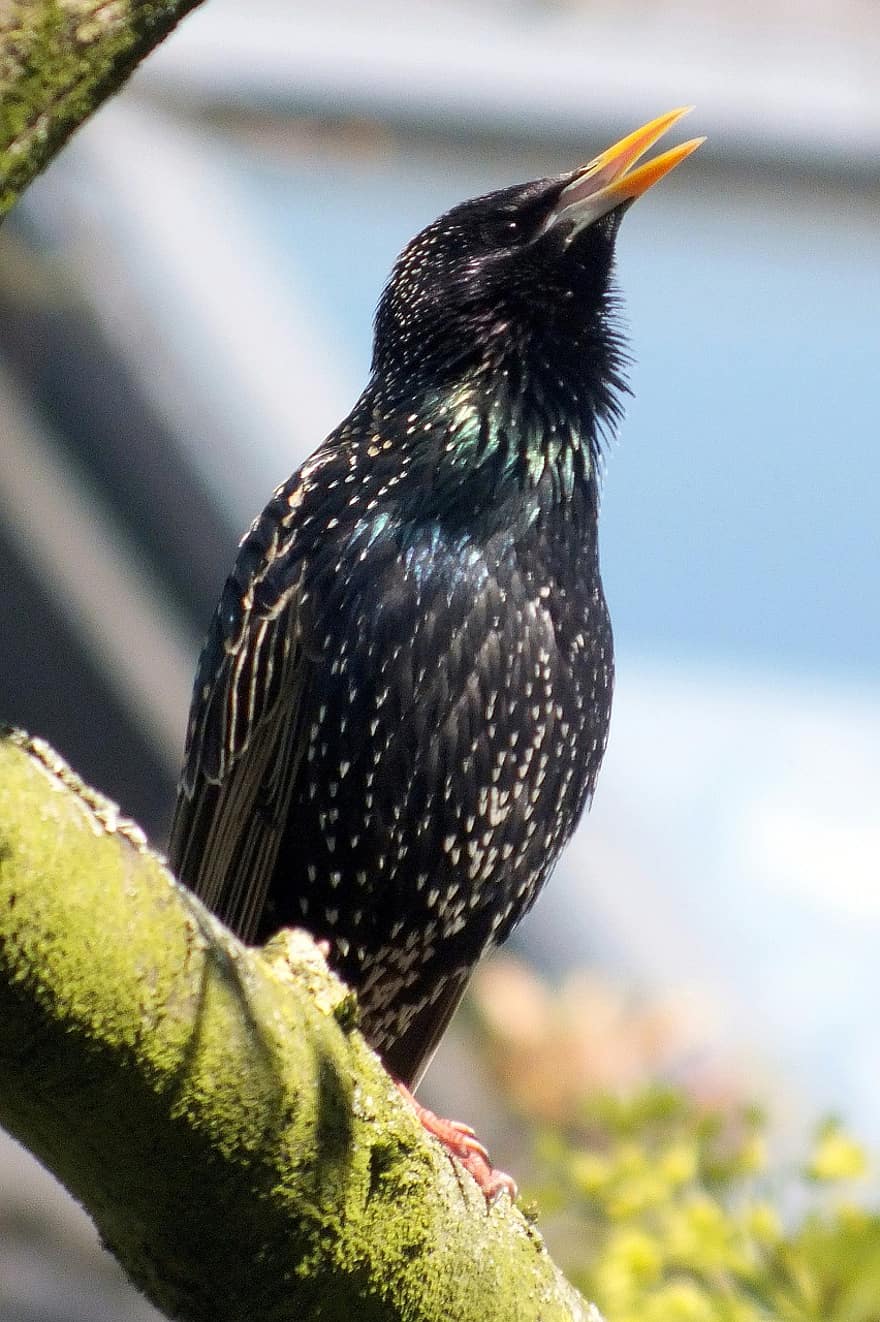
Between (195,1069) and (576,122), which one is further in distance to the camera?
(576,122)

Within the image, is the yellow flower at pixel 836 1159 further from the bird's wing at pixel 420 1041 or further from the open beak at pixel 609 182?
the open beak at pixel 609 182

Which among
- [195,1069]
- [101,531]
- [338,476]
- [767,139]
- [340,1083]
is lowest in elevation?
[195,1069]

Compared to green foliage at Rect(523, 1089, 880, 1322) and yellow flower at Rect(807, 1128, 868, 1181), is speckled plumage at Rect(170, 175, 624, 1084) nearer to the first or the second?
green foliage at Rect(523, 1089, 880, 1322)

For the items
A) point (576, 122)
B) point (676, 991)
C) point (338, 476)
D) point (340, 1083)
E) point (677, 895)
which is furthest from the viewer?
point (576, 122)

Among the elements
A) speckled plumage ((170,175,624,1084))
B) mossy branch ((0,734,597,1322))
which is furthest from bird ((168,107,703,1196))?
mossy branch ((0,734,597,1322))

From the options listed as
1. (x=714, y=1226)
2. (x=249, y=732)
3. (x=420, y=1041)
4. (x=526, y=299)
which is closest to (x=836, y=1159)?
(x=714, y=1226)

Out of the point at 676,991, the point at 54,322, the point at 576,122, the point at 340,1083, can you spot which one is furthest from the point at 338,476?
the point at 576,122

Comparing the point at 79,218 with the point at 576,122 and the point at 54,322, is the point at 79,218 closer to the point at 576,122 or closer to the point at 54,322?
the point at 54,322

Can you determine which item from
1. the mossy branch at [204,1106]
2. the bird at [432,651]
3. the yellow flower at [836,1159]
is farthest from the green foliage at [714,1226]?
the mossy branch at [204,1106]
